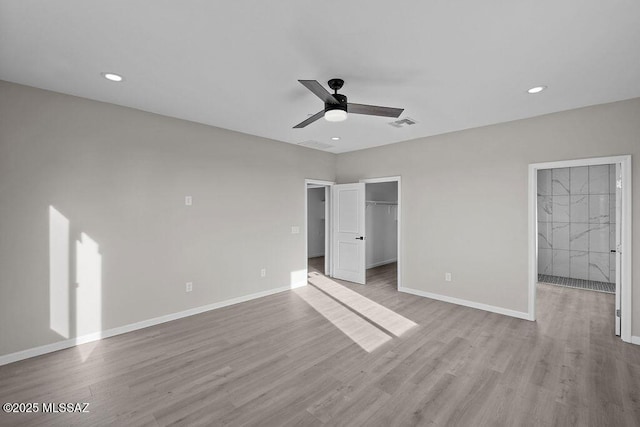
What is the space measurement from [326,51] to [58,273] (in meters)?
3.51

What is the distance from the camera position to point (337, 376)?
2623 millimetres

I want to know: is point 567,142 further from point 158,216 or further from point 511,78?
point 158,216

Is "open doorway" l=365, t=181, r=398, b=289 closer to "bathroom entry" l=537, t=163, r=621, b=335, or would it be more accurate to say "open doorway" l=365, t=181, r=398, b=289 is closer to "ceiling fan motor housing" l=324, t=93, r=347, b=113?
"bathroom entry" l=537, t=163, r=621, b=335

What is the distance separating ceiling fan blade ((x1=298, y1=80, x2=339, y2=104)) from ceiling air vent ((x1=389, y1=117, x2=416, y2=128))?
1.79 metres

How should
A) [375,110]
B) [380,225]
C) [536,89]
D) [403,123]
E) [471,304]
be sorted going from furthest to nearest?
1. [380,225]
2. [471,304]
3. [403,123]
4. [536,89]
5. [375,110]

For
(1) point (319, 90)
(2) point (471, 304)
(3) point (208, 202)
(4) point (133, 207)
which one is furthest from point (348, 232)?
(1) point (319, 90)

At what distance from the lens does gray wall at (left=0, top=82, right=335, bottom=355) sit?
2.90 m

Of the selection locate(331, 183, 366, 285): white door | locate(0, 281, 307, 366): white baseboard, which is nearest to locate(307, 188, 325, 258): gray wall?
locate(331, 183, 366, 285): white door

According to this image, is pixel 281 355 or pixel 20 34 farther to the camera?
pixel 281 355

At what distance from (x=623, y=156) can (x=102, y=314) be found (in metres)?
6.25

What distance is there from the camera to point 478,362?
285 cm

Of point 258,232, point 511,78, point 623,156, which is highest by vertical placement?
Result: point 511,78

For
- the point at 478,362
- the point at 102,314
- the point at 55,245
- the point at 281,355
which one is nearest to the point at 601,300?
the point at 478,362

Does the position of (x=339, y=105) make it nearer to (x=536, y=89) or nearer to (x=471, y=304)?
(x=536, y=89)
